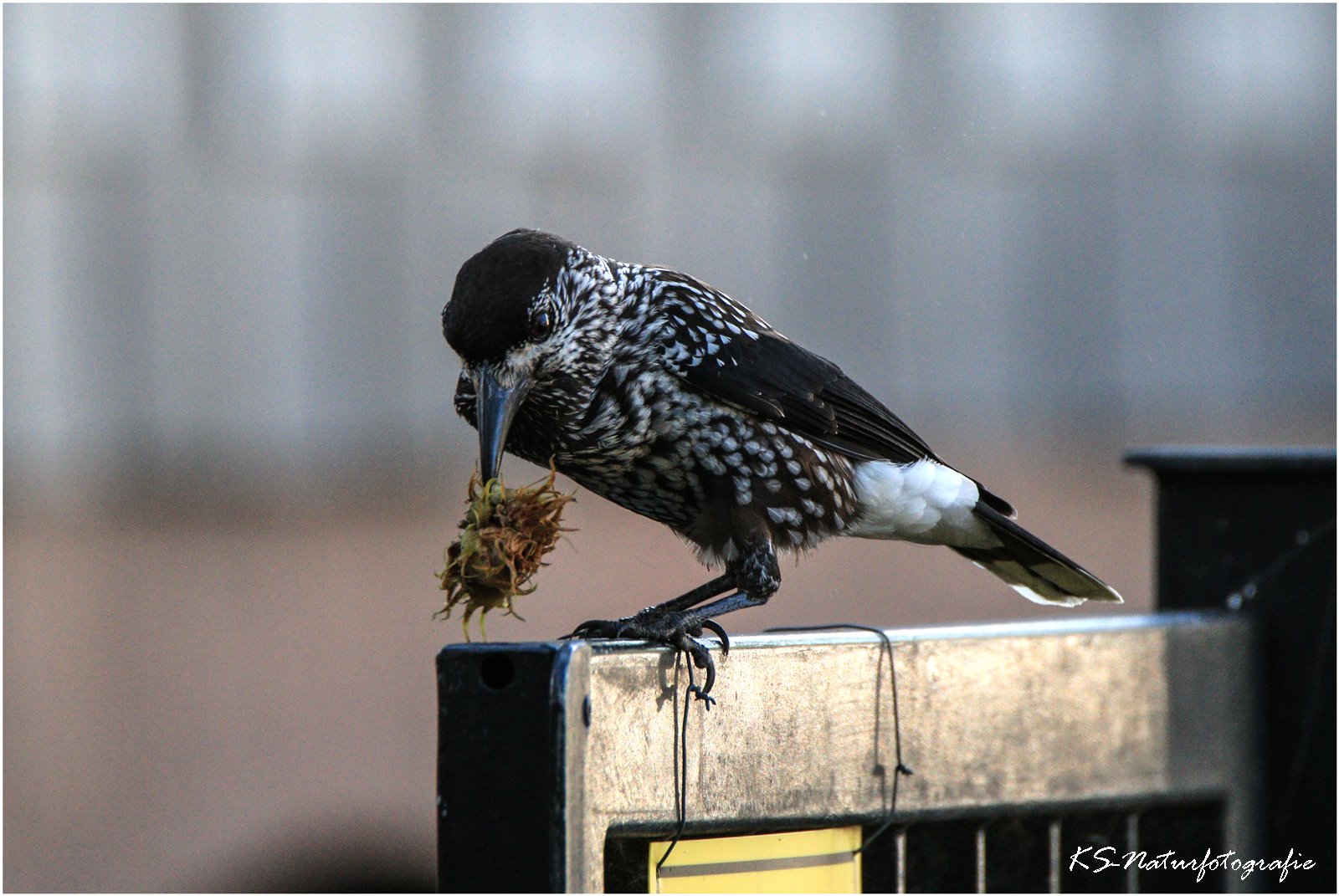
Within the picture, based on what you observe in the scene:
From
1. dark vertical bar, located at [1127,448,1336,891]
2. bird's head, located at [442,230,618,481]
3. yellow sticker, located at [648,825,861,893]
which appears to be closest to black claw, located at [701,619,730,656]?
yellow sticker, located at [648,825,861,893]

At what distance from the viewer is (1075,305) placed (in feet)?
30.6

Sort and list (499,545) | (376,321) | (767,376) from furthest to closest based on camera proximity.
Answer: (376,321), (767,376), (499,545)

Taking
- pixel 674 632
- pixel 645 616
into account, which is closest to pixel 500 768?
pixel 674 632

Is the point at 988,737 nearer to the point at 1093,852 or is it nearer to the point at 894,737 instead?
the point at 894,737

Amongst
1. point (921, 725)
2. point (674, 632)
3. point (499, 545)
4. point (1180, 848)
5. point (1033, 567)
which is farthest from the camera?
point (1033, 567)

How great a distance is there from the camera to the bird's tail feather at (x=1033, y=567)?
3.40 metres

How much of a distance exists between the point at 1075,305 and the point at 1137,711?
6876 mm

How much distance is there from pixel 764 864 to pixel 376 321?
5632mm

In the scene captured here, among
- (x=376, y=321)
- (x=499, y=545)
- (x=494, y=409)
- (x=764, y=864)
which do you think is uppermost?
(x=376, y=321)

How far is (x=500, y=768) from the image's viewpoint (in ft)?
5.89

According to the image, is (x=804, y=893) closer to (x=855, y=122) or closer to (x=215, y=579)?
(x=215, y=579)

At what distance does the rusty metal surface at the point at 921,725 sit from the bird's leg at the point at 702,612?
0.07 m

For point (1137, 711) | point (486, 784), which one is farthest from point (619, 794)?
point (1137, 711)

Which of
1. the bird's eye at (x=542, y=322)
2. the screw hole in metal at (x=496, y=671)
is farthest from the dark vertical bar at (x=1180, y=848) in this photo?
the screw hole in metal at (x=496, y=671)
